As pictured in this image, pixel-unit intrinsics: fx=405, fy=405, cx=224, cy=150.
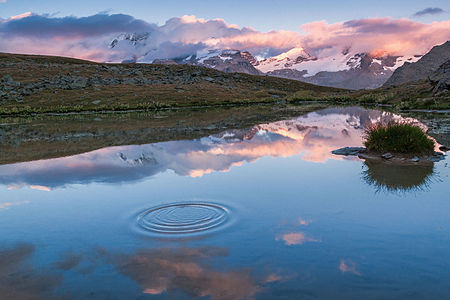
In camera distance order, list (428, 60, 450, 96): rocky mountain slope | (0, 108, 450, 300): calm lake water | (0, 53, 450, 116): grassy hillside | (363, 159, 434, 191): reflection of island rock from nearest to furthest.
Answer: (0, 108, 450, 300): calm lake water < (363, 159, 434, 191): reflection of island rock < (428, 60, 450, 96): rocky mountain slope < (0, 53, 450, 116): grassy hillside

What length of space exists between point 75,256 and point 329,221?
16.8ft

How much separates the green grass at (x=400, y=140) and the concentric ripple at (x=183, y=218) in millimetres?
9420

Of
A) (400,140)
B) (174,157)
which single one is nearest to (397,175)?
(400,140)

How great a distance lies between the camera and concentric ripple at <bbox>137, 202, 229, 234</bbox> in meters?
8.50

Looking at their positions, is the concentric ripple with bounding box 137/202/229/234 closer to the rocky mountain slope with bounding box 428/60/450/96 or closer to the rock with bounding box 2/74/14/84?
the rocky mountain slope with bounding box 428/60/450/96

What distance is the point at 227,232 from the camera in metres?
8.15

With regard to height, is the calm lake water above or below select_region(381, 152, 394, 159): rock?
below

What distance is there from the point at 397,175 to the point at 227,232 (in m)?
7.36

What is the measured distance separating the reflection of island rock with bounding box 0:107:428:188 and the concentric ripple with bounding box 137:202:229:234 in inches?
163

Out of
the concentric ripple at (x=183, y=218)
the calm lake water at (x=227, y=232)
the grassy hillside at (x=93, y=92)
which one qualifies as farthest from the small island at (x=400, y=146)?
the grassy hillside at (x=93, y=92)

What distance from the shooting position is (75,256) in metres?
7.18

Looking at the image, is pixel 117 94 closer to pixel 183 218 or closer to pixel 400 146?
pixel 400 146

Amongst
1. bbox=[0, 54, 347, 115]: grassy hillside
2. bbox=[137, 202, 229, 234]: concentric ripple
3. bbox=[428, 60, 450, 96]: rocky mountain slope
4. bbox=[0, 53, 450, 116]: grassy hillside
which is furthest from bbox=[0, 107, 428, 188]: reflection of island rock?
bbox=[0, 54, 347, 115]: grassy hillside

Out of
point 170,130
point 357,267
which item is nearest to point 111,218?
point 357,267
